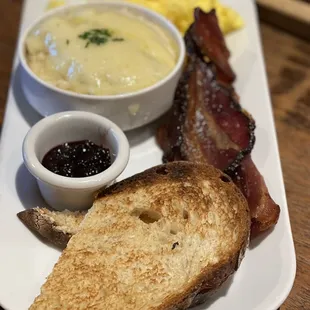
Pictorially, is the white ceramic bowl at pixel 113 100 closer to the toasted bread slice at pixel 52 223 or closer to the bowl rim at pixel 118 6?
the bowl rim at pixel 118 6

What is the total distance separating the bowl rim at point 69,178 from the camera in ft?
5.51

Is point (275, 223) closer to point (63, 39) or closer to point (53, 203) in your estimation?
point (53, 203)

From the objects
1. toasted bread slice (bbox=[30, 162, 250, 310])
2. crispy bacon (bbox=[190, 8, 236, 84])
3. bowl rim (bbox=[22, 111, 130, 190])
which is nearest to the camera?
toasted bread slice (bbox=[30, 162, 250, 310])

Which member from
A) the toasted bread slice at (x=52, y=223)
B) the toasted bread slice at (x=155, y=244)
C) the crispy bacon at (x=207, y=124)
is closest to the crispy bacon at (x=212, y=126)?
the crispy bacon at (x=207, y=124)

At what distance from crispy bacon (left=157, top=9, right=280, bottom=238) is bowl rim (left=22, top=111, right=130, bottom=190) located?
284 millimetres

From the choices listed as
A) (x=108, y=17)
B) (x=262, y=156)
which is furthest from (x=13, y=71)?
(x=262, y=156)

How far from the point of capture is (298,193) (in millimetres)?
2068

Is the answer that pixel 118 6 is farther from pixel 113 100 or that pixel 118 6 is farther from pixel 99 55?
pixel 113 100

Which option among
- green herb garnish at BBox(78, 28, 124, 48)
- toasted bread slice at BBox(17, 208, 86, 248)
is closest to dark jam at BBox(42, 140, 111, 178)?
toasted bread slice at BBox(17, 208, 86, 248)

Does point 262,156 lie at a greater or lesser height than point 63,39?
lesser

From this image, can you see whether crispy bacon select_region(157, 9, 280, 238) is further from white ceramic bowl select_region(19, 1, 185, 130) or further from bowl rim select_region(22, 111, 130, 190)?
bowl rim select_region(22, 111, 130, 190)

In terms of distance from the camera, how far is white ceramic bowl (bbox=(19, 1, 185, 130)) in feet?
6.55

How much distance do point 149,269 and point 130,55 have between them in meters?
0.96

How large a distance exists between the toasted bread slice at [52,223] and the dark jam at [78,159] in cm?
14
